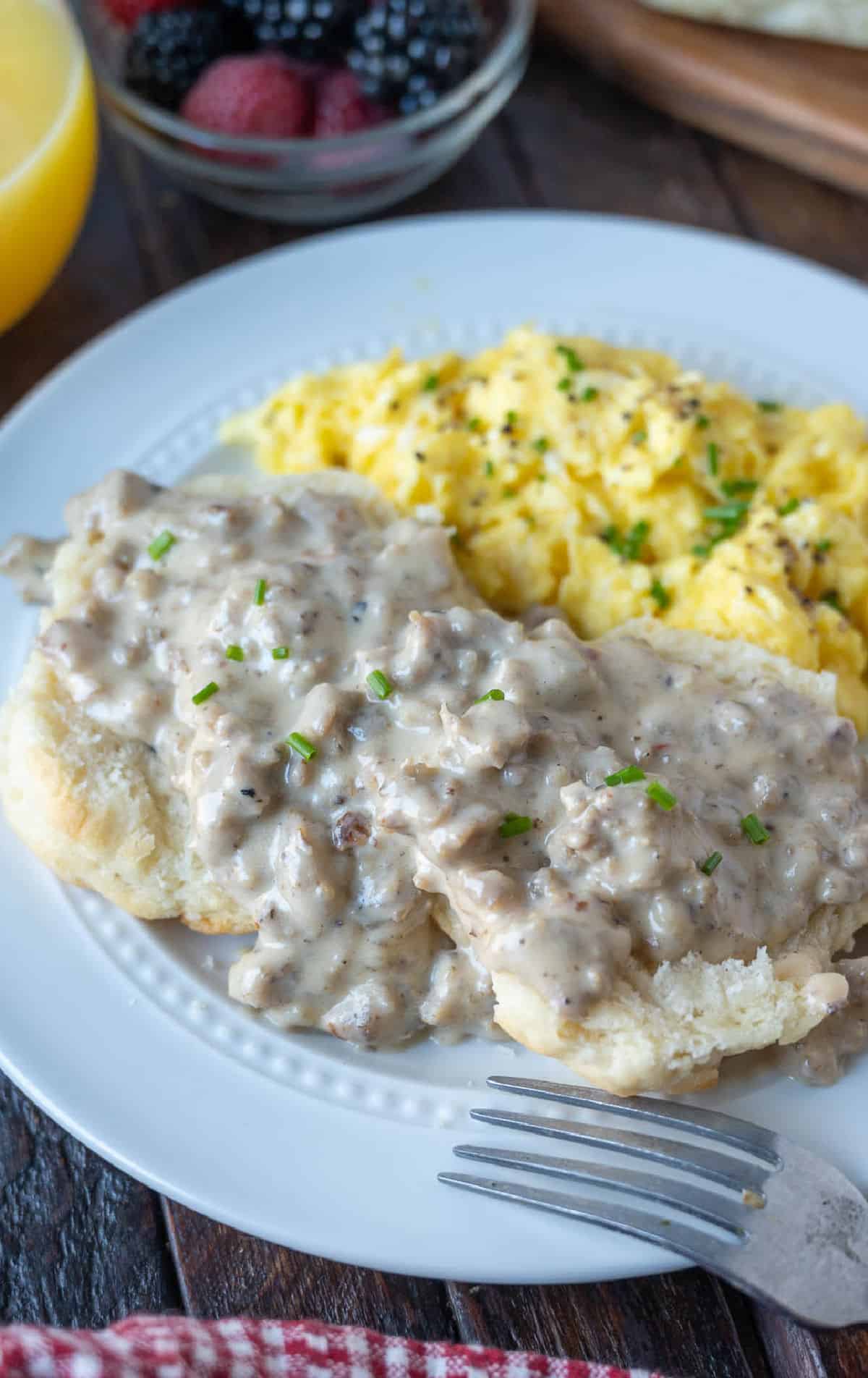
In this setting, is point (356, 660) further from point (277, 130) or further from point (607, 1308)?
point (277, 130)

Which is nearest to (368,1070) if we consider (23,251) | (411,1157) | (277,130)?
(411,1157)

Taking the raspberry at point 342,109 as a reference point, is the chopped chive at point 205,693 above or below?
below

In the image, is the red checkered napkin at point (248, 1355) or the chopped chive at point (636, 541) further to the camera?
the chopped chive at point (636, 541)

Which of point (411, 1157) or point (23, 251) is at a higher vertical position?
point (23, 251)

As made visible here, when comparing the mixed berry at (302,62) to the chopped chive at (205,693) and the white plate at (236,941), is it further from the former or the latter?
the chopped chive at (205,693)

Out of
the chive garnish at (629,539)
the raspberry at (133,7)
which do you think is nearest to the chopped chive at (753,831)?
the chive garnish at (629,539)

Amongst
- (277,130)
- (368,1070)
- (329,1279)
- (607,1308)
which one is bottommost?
(607,1308)

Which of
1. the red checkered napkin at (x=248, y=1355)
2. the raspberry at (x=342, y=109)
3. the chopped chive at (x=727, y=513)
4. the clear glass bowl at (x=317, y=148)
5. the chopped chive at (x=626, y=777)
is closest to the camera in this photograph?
the red checkered napkin at (x=248, y=1355)
